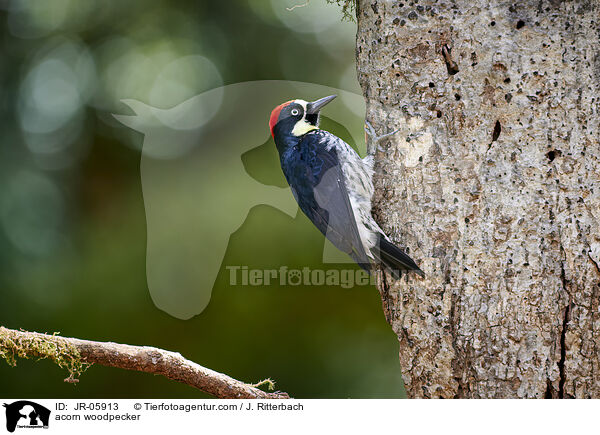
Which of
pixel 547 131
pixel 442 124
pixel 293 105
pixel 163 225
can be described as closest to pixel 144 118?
pixel 163 225

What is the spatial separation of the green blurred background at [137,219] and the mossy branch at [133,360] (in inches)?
81.9

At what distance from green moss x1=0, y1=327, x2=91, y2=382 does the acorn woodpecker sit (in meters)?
0.91

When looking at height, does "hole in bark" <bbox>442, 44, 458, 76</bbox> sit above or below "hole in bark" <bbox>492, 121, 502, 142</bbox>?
above

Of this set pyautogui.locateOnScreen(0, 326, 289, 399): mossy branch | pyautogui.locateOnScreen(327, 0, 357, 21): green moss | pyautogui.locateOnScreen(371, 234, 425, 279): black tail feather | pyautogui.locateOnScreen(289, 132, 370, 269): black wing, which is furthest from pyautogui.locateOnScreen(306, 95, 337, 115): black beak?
pyautogui.locateOnScreen(0, 326, 289, 399): mossy branch

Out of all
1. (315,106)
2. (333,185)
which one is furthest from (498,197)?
(315,106)

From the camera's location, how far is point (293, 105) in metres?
2.01

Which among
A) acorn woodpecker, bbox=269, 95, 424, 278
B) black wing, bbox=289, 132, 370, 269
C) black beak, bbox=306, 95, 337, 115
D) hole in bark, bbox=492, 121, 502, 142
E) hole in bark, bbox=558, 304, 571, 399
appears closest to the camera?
hole in bark, bbox=558, 304, 571, 399

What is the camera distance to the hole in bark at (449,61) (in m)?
1.50

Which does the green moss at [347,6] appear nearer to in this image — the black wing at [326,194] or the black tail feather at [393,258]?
the black wing at [326,194]

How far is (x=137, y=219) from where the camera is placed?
3754 millimetres

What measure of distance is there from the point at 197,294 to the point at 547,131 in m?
2.61

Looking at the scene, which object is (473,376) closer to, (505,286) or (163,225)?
(505,286)
